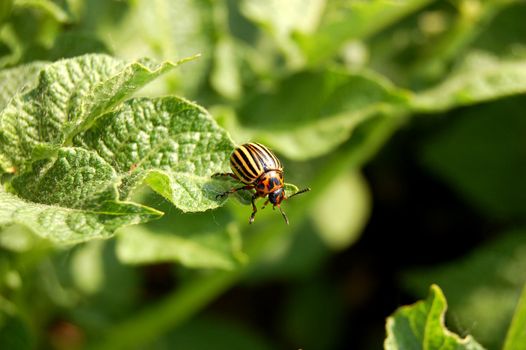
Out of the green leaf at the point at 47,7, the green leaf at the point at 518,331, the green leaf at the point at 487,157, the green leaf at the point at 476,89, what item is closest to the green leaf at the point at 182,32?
the green leaf at the point at 47,7

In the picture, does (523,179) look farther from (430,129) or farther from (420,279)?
(420,279)

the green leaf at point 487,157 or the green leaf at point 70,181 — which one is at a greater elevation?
the green leaf at point 487,157

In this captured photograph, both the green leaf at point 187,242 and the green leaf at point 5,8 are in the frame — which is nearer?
the green leaf at point 5,8

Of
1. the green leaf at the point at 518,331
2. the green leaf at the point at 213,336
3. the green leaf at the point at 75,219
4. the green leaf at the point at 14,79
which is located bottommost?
the green leaf at the point at 518,331

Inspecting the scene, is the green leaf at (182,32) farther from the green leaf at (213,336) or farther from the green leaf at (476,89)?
the green leaf at (213,336)

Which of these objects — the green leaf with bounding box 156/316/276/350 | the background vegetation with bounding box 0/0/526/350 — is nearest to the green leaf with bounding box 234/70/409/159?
the background vegetation with bounding box 0/0/526/350
